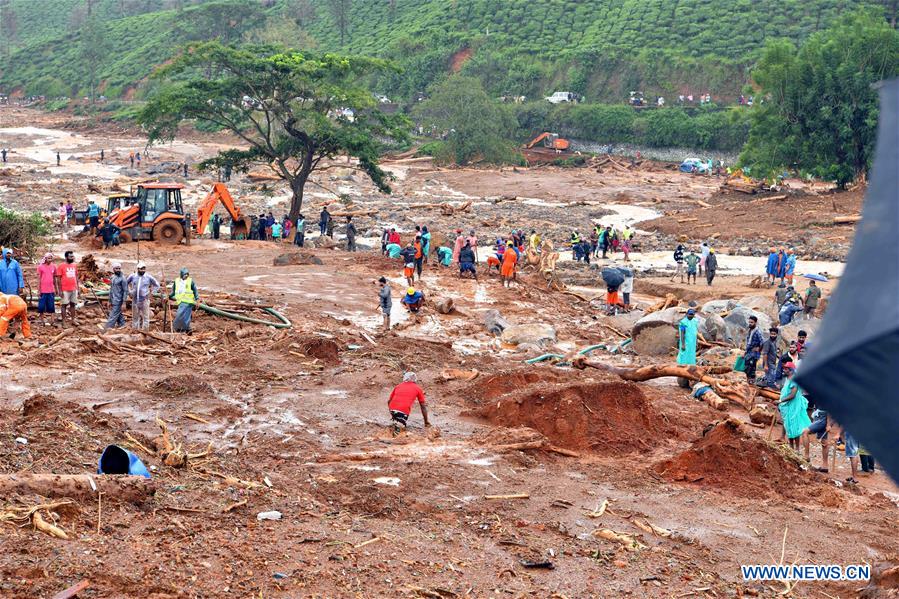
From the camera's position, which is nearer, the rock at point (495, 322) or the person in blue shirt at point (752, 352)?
the person in blue shirt at point (752, 352)

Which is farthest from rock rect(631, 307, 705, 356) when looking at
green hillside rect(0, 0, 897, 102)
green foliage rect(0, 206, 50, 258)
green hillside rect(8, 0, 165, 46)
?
green hillside rect(8, 0, 165, 46)

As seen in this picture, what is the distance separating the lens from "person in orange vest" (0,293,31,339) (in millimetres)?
15195

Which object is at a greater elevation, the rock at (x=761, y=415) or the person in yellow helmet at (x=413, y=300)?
the person in yellow helmet at (x=413, y=300)

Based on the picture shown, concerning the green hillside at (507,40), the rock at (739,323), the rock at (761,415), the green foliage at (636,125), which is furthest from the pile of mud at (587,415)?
the green hillside at (507,40)

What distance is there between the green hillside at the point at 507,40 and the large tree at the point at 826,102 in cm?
2834

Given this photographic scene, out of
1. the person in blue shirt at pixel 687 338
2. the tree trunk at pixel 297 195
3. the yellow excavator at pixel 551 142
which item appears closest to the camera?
the person in blue shirt at pixel 687 338

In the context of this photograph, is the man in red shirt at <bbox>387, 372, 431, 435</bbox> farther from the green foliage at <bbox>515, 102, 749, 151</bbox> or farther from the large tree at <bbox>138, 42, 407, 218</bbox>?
the green foliage at <bbox>515, 102, 749, 151</bbox>

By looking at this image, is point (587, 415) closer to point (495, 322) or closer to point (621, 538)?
point (621, 538)

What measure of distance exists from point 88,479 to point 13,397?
4684 mm

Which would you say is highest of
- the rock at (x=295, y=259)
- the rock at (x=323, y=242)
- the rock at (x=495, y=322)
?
the rock at (x=295, y=259)

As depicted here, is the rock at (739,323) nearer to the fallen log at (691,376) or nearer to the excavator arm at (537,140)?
the fallen log at (691,376)

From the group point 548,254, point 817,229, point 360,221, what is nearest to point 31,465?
point 548,254

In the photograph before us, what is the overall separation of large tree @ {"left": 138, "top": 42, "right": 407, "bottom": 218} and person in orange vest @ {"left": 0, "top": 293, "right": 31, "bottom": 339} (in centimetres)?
1550

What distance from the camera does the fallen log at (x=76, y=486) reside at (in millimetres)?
8008
